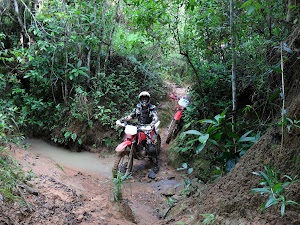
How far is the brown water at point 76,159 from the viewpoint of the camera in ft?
19.6

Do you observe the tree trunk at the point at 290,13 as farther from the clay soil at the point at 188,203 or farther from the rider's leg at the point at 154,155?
the rider's leg at the point at 154,155

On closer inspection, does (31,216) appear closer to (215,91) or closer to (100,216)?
(100,216)

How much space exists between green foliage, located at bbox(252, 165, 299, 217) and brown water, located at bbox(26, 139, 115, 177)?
4096 millimetres

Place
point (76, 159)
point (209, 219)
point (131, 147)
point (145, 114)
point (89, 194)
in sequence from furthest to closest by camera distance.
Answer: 1. point (76, 159)
2. point (145, 114)
3. point (131, 147)
4. point (89, 194)
5. point (209, 219)

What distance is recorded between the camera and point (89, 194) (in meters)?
3.97

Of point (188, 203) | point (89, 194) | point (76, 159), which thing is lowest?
point (76, 159)

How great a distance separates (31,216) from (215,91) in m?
4.61

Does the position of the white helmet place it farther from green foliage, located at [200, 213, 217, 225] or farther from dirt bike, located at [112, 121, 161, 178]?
green foliage, located at [200, 213, 217, 225]

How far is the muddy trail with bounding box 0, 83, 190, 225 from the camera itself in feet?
9.05

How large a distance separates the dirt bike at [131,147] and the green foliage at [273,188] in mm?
3173

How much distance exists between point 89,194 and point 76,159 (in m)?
2.79

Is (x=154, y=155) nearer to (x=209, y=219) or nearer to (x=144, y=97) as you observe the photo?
(x=144, y=97)

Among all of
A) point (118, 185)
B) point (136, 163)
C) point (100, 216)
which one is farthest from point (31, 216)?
point (136, 163)

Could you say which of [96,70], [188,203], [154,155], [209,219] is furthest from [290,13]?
[96,70]
